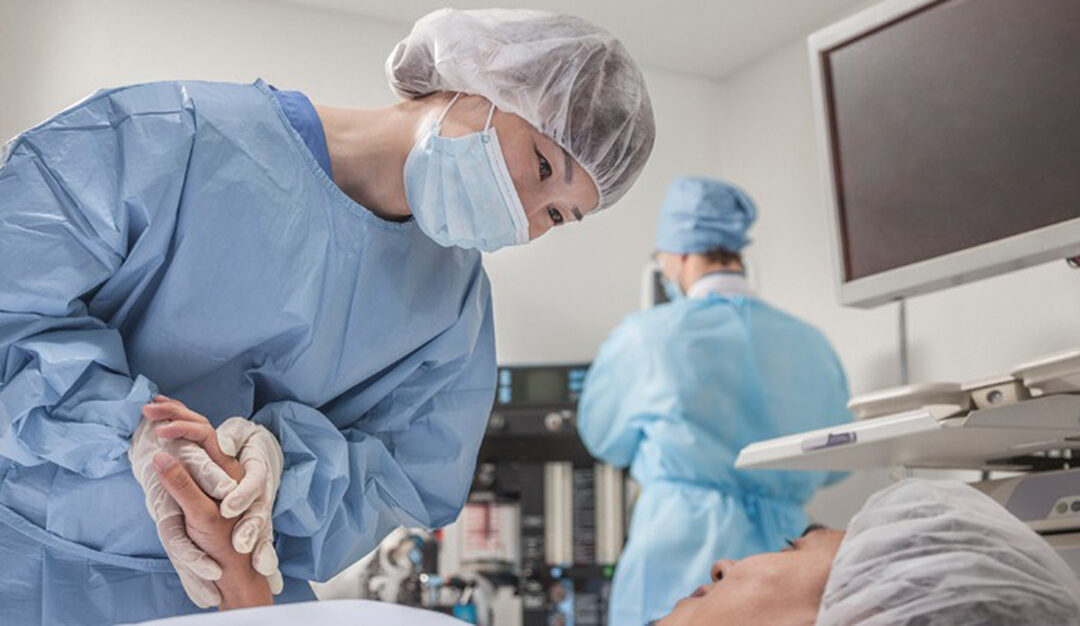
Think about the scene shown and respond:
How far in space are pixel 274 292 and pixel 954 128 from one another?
1.41 metres

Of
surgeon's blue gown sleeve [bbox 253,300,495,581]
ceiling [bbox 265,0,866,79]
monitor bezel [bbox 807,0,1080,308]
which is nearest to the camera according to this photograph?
surgeon's blue gown sleeve [bbox 253,300,495,581]

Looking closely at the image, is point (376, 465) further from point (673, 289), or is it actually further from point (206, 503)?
point (673, 289)

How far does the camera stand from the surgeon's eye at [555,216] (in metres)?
1.49

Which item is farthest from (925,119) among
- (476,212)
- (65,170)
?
(65,170)

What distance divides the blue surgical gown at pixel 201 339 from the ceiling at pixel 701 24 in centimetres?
75

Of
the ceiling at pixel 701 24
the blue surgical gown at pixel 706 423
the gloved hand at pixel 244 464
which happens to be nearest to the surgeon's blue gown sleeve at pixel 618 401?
the blue surgical gown at pixel 706 423

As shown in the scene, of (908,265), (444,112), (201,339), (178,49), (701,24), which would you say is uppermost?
(701,24)

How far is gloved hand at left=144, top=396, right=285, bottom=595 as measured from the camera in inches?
45.6

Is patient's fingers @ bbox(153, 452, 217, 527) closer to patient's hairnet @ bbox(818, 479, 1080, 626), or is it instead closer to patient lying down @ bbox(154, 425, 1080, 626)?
patient lying down @ bbox(154, 425, 1080, 626)

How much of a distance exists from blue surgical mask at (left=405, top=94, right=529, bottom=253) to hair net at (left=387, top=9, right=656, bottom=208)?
53 millimetres

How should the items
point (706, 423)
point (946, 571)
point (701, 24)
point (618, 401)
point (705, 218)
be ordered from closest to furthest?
1. point (946, 571)
2. point (706, 423)
3. point (618, 401)
4. point (705, 218)
5. point (701, 24)

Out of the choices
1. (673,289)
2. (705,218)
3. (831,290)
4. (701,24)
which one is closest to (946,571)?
(705,218)

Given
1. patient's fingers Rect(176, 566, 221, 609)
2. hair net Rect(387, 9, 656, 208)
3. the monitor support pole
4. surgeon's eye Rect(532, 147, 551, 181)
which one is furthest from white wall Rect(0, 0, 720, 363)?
the monitor support pole

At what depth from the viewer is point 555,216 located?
1.50 m
